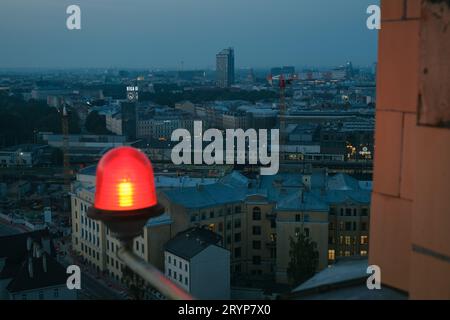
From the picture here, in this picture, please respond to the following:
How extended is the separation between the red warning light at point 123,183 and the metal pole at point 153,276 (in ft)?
0.23

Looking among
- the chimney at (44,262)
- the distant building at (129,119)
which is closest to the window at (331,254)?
the chimney at (44,262)

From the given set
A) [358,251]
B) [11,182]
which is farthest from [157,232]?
[11,182]

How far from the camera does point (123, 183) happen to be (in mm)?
894

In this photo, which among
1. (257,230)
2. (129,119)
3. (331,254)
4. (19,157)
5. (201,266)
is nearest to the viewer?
(201,266)

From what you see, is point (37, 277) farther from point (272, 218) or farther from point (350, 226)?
point (350, 226)

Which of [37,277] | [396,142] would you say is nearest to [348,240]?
[37,277]

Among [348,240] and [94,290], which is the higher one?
[348,240]

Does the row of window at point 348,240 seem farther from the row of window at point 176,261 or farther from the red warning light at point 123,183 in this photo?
the red warning light at point 123,183

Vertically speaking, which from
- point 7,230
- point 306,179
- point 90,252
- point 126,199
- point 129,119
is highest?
point 126,199

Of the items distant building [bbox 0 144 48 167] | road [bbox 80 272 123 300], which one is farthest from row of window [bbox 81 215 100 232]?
distant building [bbox 0 144 48 167]

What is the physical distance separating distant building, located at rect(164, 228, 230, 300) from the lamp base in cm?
739

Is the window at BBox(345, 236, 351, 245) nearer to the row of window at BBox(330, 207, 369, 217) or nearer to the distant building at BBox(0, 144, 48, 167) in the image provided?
the row of window at BBox(330, 207, 369, 217)

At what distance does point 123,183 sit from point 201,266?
7.59m
